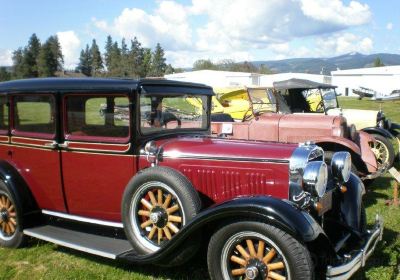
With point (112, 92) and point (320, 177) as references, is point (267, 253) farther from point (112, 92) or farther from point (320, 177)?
point (112, 92)

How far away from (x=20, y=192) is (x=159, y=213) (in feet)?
6.25

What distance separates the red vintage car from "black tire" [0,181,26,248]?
Answer: 2 centimetres

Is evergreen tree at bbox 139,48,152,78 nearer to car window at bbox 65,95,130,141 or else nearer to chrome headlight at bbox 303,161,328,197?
car window at bbox 65,95,130,141

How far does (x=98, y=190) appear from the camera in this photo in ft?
14.4

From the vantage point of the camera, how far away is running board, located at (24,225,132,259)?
397 cm

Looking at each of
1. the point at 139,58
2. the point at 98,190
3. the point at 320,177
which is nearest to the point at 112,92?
the point at 98,190

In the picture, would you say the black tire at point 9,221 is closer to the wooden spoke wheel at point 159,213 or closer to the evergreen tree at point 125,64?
the wooden spoke wheel at point 159,213

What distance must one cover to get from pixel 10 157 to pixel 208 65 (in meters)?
85.8

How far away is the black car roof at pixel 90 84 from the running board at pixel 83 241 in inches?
59.7

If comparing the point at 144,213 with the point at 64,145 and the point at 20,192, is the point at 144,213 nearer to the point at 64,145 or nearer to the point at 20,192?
the point at 64,145

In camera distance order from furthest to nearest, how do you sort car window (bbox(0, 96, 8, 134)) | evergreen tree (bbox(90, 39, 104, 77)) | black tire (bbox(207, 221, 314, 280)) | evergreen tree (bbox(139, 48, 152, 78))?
evergreen tree (bbox(90, 39, 104, 77)) < evergreen tree (bbox(139, 48, 152, 78)) < car window (bbox(0, 96, 8, 134)) < black tire (bbox(207, 221, 314, 280))

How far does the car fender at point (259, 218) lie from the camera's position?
3053 millimetres

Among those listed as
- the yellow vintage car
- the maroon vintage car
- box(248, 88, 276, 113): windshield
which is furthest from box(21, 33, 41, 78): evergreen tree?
the maroon vintage car

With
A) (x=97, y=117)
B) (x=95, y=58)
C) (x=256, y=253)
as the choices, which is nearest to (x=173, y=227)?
(x=256, y=253)
